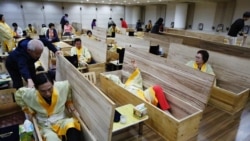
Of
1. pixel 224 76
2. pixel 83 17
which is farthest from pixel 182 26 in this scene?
pixel 224 76

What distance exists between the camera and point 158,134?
7.85 ft

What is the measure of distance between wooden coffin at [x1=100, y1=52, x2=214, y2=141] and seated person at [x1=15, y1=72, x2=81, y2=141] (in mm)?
1101

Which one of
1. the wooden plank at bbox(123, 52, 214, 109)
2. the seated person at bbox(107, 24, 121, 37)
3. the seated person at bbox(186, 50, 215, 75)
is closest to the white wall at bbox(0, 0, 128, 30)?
the seated person at bbox(107, 24, 121, 37)

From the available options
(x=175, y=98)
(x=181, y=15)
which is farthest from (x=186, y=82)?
(x=181, y=15)

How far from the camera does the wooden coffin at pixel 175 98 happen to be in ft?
7.13

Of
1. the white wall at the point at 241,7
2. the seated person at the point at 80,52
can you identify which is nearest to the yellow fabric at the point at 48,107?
the seated person at the point at 80,52

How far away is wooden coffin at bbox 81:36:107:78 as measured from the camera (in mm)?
4078

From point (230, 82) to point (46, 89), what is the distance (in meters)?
3.08

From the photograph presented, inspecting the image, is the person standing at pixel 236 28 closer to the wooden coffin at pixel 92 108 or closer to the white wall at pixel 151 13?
the wooden coffin at pixel 92 108

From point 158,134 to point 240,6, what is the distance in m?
9.78

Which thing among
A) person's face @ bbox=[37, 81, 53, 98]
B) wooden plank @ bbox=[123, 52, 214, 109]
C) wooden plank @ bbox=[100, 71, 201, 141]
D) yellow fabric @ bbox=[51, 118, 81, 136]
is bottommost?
wooden plank @ bbox=[100, 71, 201, 141]

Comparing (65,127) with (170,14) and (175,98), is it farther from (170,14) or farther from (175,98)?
(170,14)

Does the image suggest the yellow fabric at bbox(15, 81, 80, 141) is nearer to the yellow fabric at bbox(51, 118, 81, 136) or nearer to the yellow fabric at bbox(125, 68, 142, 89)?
the yellow fabric at bbox(51, 118, 81, 136)

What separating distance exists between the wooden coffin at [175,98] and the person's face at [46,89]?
1280 mm
